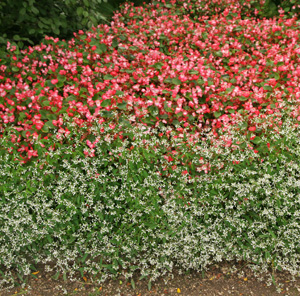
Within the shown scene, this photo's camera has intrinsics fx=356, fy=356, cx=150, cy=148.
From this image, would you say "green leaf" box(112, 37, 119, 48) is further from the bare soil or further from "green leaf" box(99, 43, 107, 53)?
the bare soil

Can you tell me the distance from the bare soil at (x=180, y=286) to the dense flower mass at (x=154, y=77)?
1.13m

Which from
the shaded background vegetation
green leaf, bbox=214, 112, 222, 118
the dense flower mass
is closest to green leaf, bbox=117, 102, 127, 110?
the dense flower mass

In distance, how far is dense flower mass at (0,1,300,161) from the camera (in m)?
3.39

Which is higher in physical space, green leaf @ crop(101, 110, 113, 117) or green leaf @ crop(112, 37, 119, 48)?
green leaf @ crop(112, 37, 119, 48)

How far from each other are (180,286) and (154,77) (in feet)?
7.14

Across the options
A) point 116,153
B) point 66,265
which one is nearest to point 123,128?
point 116,153

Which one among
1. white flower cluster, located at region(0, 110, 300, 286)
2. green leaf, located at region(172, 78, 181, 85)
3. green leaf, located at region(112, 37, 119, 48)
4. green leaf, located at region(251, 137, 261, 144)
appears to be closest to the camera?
white flower cluster, located at region(0, 110, 300, 286)

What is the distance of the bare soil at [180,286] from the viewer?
289 cm

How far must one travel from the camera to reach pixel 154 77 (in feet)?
12.9

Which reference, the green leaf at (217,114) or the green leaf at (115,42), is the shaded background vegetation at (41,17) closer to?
the green leaf at (115,42)

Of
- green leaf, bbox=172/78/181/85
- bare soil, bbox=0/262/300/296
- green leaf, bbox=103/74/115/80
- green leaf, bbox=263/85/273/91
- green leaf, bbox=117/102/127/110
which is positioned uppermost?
green leaf, bbox=263/85/273/91

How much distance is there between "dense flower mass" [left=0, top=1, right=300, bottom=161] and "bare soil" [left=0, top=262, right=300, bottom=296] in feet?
3.69

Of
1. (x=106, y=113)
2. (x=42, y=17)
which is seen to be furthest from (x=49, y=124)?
(x=42, y=17)

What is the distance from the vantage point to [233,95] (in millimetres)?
3633
